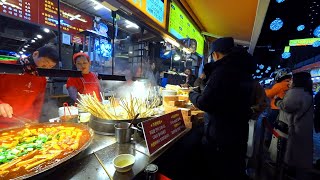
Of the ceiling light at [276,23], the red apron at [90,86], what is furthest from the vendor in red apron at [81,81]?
the ceiling light at [276,23]

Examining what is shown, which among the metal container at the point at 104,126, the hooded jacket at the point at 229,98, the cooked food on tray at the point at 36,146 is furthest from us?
the hooded jacket at the point at 229,98

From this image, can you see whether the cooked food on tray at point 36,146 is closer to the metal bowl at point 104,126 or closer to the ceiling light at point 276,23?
the metal bowl at point 104,126

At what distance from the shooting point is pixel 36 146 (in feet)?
4.64

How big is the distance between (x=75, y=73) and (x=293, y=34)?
61.1 ft

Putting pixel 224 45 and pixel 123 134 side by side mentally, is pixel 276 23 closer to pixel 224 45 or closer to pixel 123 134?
pixel 224 45

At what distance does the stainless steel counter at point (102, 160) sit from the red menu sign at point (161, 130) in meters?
0.07

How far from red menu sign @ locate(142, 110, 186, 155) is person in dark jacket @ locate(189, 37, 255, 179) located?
408mm

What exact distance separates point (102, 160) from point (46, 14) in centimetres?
634

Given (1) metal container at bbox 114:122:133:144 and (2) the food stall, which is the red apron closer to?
(2) the food stall

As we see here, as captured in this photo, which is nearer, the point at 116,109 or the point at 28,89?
the point at 116,109

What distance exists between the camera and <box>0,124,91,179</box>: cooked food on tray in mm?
1096

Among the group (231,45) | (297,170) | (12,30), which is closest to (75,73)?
(231,45)

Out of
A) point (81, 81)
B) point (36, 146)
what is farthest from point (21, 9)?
point (36, 146)

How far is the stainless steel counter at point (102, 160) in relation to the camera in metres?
1.17
